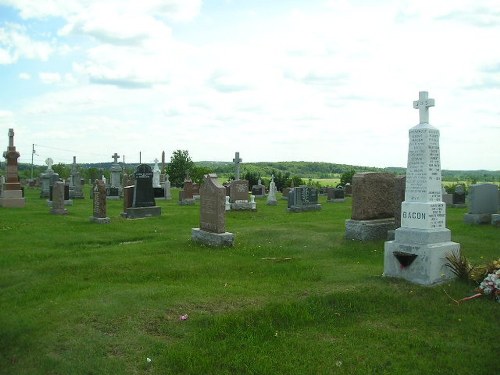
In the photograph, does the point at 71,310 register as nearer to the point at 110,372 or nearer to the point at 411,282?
the point at 110,372

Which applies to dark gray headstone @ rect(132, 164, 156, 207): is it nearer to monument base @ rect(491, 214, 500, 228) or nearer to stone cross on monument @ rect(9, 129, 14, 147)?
stone cross on monument @ rect(9, 129, 14, 147)

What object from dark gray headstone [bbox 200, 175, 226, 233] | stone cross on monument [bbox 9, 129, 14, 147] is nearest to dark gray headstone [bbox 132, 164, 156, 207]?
dark gray headstone [bbox 200, 175, 226, 233]

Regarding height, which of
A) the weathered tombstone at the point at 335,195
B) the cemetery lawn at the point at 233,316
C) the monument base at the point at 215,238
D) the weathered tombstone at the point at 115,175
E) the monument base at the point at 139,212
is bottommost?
the cemetery lawn at the point at 233,316

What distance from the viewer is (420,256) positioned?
8.39 metres

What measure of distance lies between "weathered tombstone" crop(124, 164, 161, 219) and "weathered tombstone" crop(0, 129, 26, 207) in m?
8.30

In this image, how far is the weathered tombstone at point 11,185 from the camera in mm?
24375

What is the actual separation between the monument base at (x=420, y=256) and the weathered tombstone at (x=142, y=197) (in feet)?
42.4

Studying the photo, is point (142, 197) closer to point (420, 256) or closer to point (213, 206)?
point (213, 206)

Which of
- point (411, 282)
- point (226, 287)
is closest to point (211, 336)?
point (226, 287)

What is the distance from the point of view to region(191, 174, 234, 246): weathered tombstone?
41.7 feet

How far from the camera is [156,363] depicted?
18.4ft

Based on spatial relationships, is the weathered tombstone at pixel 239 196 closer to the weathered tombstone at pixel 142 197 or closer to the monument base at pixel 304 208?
the monument base at pixel 304 208

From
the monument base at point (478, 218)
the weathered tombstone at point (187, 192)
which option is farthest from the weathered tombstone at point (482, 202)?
the weathered tombstone at point (187, 192)

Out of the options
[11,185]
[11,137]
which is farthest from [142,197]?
[11,137]
